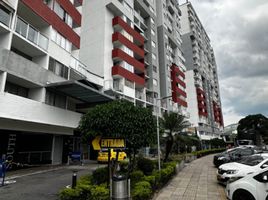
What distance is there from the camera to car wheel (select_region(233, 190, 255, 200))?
6.62m

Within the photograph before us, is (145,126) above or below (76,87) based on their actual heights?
below

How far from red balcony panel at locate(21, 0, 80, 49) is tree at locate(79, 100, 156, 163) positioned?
1178 centimetres

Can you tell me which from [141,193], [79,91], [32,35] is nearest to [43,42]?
[32,35]

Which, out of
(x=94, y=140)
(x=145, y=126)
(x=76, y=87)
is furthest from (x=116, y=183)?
(x=76, y=87)

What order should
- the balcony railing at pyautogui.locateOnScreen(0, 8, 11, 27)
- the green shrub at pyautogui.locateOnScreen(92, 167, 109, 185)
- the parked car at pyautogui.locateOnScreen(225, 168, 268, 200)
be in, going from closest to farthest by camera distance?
the parked car at pyautogui.locateOnScreen(225, 168, 268, 200) → the green shrub at pyautogui.locateOnScreen(92, 167, 109, 185) → the balcony railing at pyautogui.locateOnScreen(0, 8, 11, 27)

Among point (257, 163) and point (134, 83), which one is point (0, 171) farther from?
point (134, 83)

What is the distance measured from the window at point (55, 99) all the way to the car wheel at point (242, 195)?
16182mm

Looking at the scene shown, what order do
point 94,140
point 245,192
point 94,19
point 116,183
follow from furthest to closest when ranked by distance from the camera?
point 94,19 < point 94,140 < point 116,183 < point 245,192

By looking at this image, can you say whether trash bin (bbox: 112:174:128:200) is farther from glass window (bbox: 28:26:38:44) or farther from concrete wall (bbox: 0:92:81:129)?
glass window (bbox: 28:26:38:44)

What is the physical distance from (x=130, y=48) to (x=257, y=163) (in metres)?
26.1

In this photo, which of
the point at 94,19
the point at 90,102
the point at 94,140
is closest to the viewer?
the point at 94,140

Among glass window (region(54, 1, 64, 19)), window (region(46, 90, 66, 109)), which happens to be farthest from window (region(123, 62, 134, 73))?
window (region(46, 90, 66, 109))

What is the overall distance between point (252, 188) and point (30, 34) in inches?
684

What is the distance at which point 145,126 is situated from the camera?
10.5m
